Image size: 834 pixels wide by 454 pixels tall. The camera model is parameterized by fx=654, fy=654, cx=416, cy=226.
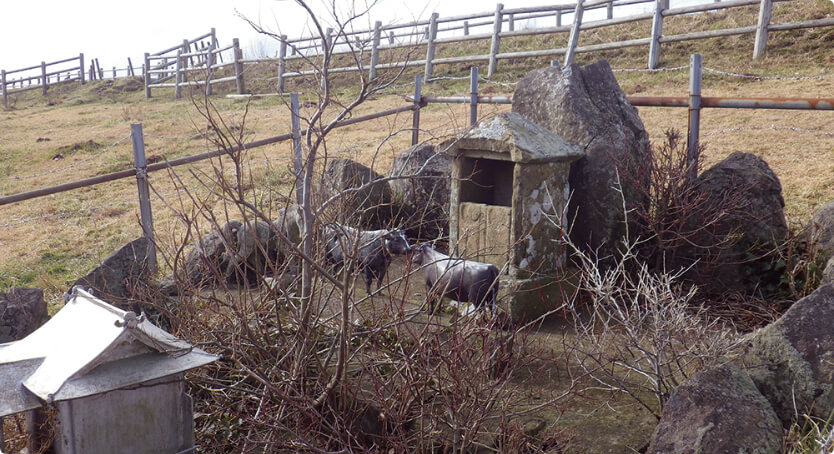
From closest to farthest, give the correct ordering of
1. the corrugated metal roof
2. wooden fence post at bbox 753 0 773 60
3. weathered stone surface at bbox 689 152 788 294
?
the corrugated metal roof
weathered stone surface at bbox 689 152 788 294
wooden fence post at bbox 753 0 773 60

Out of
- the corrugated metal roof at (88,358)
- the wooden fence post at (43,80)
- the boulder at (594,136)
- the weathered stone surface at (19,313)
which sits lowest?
the weathered stone surface at (19,313)

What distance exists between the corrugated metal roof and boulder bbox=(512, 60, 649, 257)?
10.5 ft

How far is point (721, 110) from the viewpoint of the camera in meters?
10.2

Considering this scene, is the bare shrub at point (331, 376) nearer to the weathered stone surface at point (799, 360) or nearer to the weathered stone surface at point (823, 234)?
the weathered stone surface at point (799, 360)

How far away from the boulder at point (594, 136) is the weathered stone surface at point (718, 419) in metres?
2.11

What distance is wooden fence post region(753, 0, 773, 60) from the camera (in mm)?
11430

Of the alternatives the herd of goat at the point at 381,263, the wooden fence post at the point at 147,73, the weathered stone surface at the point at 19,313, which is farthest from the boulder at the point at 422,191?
the wooden fence post at the point at 147,73

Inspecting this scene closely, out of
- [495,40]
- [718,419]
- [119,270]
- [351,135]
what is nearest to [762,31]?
[495,40]

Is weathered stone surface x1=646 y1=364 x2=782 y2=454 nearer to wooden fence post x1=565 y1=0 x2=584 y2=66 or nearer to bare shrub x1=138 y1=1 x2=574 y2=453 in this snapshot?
bare shrub x1=138 y1=1 x2=574 y2=453

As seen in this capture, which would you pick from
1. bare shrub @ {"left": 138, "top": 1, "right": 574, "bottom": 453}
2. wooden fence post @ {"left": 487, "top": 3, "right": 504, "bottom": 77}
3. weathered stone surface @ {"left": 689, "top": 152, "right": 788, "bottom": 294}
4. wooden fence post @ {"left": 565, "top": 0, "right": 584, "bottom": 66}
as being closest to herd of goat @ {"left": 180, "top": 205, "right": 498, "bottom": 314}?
bare shrub @ {"left": 138, "top": 1, "right": 574, "bottom": 453}

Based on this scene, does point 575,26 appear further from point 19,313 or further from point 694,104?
point 19,313

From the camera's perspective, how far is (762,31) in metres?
11.6

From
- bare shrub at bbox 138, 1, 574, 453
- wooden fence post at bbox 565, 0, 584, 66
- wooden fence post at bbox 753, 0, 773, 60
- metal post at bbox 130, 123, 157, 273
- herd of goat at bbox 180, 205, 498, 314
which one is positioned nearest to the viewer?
bare shrub at bbox 138, 1, 574, 453

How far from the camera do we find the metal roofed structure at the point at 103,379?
2.36 m
